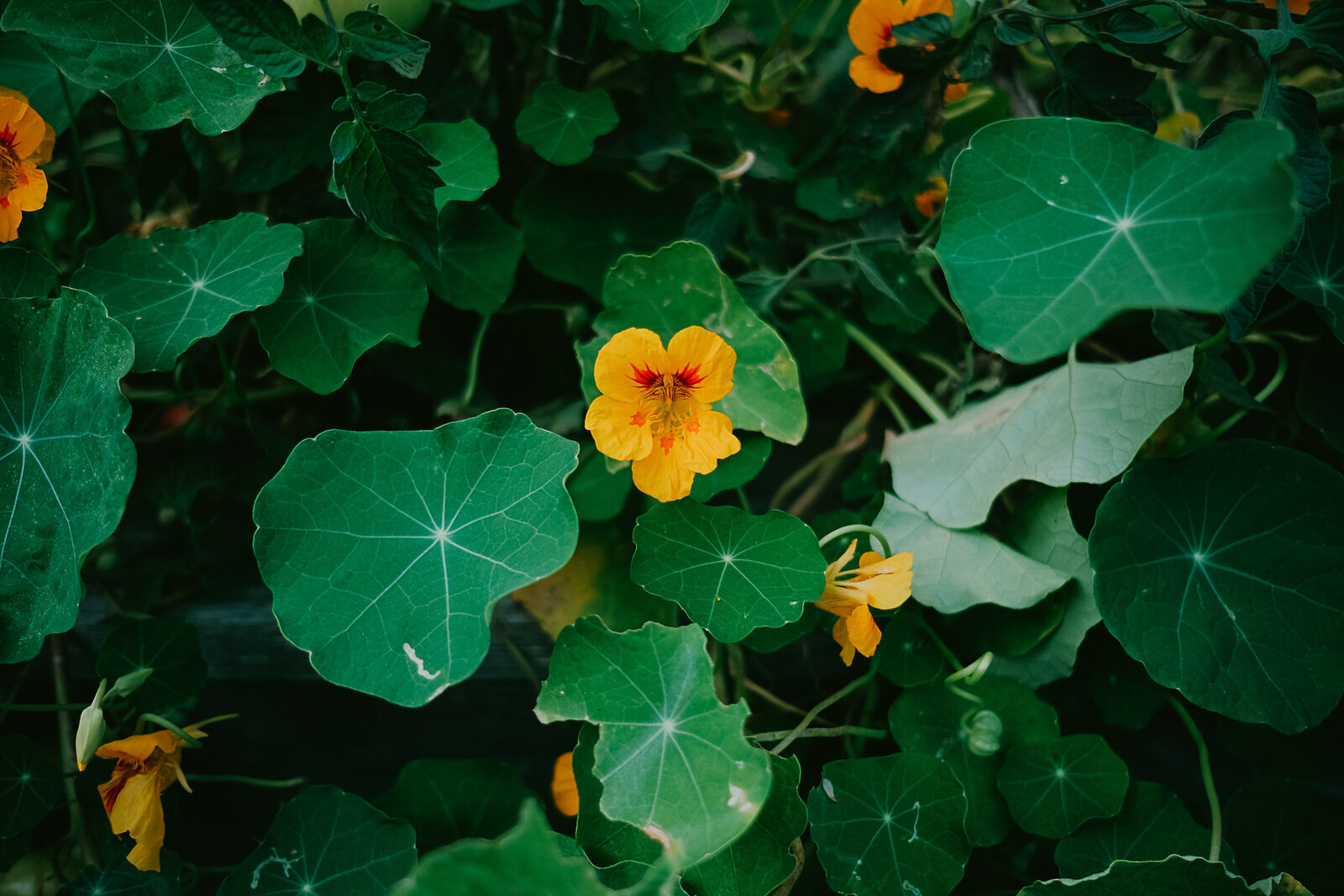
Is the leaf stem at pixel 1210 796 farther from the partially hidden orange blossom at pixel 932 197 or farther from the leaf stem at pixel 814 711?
the partially hidden orange blossom at pixel 932 197

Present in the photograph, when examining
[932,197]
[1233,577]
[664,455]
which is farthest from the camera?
[932,197]

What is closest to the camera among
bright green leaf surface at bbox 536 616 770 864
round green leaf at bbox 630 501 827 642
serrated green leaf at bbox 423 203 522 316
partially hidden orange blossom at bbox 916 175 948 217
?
bright green leaf surface at bbox 536 616 770 864

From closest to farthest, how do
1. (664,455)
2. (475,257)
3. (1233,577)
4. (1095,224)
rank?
1. (1095,224)
2. (664,455)
3. (1233,577)
4. (475,257)

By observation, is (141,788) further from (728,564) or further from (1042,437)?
(1042,437)

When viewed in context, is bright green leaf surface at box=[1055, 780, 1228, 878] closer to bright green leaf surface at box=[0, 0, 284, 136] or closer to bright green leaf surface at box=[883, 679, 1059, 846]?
bright green leaf surface at box=[883, 679, 1059, 846]

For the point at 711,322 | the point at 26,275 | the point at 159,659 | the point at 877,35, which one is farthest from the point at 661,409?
the point at 26,275

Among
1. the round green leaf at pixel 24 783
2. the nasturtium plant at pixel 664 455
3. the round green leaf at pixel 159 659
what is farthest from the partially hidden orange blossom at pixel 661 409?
the round green leaf at pixel 24 783

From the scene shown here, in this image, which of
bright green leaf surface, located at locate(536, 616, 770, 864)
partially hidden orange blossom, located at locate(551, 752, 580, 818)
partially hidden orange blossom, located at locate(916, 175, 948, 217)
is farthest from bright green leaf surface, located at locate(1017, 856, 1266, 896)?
partially hidden orange blossom, located at locate(916, 175, 948, 217)

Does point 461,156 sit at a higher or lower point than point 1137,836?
higher
